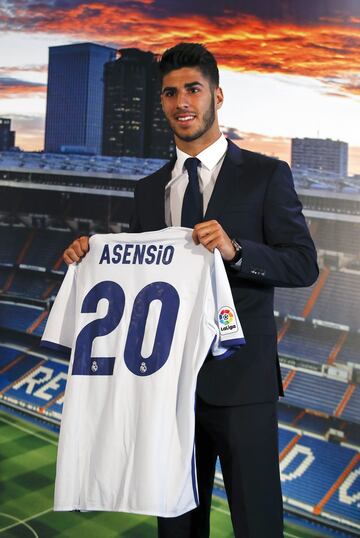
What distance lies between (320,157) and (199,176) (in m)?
2.02

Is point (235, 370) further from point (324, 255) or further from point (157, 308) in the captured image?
point (324, 255)

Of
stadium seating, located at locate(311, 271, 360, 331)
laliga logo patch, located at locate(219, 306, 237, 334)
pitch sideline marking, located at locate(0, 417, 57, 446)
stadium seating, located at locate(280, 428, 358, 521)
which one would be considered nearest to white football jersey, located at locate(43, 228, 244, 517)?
laliga logo patch, located at locate(219, 306, 237, 334)

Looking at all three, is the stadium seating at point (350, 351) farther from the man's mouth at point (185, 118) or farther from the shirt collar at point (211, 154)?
the man's mouth at point (185, 118)

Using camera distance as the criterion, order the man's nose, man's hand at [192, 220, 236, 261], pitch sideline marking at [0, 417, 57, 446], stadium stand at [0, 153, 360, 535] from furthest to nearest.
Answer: pitch sideline marking at [0, 417, 57, 446] < stadium stand at [0, 153, 360, 535] < the man's nose < man's hand at [192, 220, 236, 261]

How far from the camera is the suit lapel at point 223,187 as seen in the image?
1476 millimetres

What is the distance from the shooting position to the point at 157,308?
1500 mm

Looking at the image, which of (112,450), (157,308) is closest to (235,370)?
(157,308)

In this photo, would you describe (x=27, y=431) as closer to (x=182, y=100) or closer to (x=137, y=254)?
(x=137, y=254)

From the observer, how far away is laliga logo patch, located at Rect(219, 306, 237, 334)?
139 cm

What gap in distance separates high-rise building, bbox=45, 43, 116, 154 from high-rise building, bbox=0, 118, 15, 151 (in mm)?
338

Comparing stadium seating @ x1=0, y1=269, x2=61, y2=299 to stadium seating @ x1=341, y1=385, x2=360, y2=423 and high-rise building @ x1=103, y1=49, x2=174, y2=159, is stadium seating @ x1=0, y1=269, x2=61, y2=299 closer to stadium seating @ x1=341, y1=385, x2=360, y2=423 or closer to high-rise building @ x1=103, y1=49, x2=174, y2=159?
high-rise building @ x1=103, y1=49, x2=174, y2=159

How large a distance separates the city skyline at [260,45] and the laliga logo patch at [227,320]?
2.12m

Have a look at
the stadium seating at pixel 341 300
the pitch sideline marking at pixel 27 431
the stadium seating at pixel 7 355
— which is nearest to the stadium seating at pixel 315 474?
the stadium seating at pixel 341 300

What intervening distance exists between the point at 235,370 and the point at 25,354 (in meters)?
3.91
